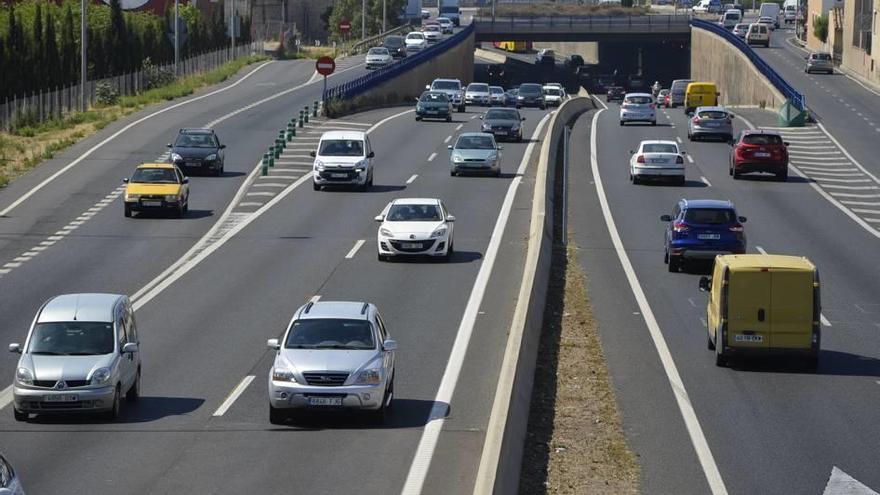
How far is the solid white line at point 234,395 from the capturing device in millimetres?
21703

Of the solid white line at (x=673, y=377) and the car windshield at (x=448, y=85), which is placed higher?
the car windshield at (x=448, y=85)

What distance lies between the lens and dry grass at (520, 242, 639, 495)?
18203 millimetres

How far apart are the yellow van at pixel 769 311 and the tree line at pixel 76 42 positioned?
53.4 metres

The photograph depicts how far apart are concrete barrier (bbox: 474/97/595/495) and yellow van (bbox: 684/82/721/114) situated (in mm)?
46328

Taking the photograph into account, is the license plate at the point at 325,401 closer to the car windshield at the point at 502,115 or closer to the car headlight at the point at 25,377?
the car headlight at the point at 25,377

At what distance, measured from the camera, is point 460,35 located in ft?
419

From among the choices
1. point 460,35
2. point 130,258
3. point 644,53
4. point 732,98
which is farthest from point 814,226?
point 644,53

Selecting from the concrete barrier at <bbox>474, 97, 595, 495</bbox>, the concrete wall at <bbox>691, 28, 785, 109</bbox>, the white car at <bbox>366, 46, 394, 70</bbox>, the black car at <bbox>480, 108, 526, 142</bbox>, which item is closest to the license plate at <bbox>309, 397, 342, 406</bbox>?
the concrete barrier at <bbox>474, 97, 595, 495</bbox>

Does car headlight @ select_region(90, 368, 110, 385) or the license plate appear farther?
car headlight @ select_region(90, 368, 110, 385)

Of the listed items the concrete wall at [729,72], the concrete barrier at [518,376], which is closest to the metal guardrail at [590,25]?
the concrete wall at [729,72]

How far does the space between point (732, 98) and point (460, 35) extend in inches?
1021

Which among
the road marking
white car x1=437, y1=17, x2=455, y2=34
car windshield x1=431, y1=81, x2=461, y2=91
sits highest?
white car x1=437, y1=17, x2=455, y2=34

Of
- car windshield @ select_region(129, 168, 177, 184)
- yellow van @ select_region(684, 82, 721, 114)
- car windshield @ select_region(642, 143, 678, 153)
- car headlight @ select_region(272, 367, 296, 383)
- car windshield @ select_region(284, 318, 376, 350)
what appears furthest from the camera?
yellow van @ select_region(684, 82, 721, 114)

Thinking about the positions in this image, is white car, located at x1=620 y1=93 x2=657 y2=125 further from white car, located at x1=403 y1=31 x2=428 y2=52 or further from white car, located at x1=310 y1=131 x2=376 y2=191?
white car, located at x1=403 y1=31 x2=428 y2=52
